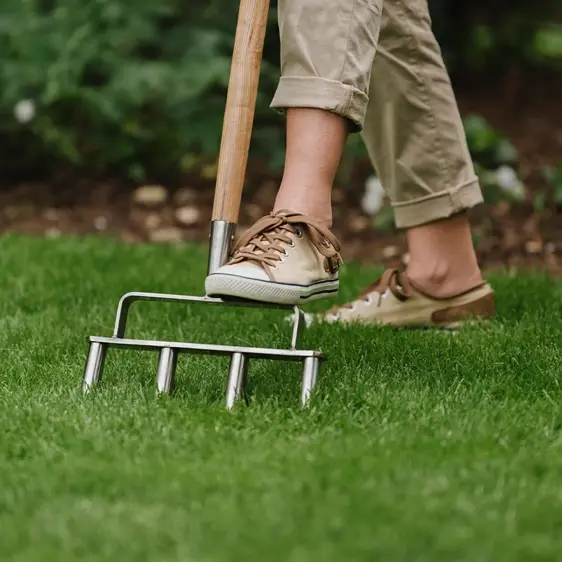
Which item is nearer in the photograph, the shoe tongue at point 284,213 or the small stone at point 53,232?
the shoe tongue at point 284,213

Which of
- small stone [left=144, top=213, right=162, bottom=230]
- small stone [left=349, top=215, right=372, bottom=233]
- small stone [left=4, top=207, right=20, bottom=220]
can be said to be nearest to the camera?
small stone [left=349, top=215, right=372, bottom=233]

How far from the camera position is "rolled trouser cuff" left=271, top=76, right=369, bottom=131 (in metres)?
2.05

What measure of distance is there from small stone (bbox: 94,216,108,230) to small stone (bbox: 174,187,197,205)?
351 mm

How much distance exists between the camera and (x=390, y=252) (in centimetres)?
414

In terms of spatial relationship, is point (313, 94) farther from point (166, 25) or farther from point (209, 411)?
point (166, 25)

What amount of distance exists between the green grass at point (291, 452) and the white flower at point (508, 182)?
183 centimetres

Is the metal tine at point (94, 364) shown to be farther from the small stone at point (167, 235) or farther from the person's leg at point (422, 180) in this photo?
the small stone at point (167, 235)

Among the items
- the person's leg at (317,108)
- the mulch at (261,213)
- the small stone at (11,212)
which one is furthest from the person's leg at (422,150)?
the small stone at (11,212)

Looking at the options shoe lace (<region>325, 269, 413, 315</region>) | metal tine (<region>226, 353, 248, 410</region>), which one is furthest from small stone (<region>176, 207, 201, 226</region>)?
metal tine (<region>226, 353, 248, 410</region>)

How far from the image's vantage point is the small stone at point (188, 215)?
4727 millimetres

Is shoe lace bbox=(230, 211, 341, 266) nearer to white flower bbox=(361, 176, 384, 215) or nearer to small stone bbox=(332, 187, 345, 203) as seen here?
white flower bbox=(361, 176, 384, 215)

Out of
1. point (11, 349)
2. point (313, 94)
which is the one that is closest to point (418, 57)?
point (313, 94)

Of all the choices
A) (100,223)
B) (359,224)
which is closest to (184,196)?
(100,223)

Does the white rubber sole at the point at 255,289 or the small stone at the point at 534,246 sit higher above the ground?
the small stone at the point at 534,246
